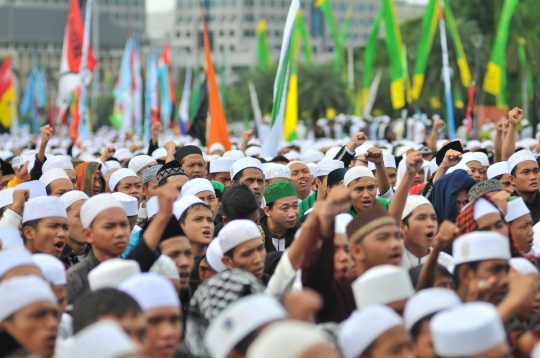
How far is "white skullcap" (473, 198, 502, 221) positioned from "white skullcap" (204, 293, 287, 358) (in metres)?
2.51

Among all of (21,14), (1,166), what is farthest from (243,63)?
(1,166)

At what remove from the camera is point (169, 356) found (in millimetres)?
4691

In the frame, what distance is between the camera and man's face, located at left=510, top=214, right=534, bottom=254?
285 inches

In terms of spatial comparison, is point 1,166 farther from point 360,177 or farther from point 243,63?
point 243,63

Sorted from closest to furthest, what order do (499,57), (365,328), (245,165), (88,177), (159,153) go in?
(365,328)
(245,165)
(88,177)
(159,153)
(499,57)

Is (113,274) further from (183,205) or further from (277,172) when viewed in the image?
(277,172)

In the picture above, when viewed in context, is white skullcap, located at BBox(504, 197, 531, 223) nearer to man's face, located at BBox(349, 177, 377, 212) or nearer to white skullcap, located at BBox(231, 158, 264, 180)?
man's face, located at BBox(349, 177, 377, 212)

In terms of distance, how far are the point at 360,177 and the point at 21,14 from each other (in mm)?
125514

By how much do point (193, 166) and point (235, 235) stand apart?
4.32 m

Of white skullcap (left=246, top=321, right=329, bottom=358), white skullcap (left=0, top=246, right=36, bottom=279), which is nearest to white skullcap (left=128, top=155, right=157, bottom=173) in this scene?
white skullcap (left=0, top=246, right=36, bottom=279)

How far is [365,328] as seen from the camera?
4344 mm

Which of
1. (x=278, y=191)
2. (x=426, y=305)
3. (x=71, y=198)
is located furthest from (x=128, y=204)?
(x=426, y=305)

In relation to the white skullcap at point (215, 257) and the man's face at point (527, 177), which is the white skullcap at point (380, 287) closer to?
the white skullcap at point (215, 257)

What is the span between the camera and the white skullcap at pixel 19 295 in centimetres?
475
